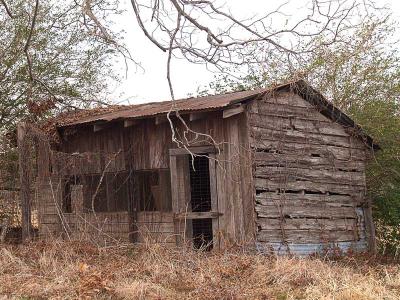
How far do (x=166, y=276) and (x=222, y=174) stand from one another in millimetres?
3442

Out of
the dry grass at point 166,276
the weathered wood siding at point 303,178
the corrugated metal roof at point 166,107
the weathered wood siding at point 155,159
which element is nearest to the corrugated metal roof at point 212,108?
the corrugated metal roof at point 166,107

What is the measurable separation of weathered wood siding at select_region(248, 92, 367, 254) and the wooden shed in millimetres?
23

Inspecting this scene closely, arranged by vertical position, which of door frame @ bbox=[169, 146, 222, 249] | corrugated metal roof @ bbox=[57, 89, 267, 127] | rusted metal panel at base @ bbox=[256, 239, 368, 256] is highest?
corrugated metal roof @ bbox=[57, 89, 267, 127]

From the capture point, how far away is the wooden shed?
1200cm

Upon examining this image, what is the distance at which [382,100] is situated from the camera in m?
17.8

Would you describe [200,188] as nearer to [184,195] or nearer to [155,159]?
[155,159]

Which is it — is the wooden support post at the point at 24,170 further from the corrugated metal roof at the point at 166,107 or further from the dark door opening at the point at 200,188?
the dark door opening at the point at 200,188

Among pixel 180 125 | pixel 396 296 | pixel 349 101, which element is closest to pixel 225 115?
pixel 180 125

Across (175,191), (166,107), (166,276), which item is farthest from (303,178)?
(166,276)

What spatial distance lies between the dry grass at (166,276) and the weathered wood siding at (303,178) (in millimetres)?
1709

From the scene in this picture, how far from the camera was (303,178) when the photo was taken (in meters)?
13.1

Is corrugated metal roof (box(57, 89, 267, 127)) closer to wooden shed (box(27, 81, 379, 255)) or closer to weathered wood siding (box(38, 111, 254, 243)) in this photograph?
wooden shed (box(27, 81, 379, 255))

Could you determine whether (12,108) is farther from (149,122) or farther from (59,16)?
(149,122)

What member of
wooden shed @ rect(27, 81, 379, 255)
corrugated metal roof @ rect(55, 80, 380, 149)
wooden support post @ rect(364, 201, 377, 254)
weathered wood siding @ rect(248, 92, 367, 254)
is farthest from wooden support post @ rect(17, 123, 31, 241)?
wooden support post @ rect(364, 201, 377, 254)
